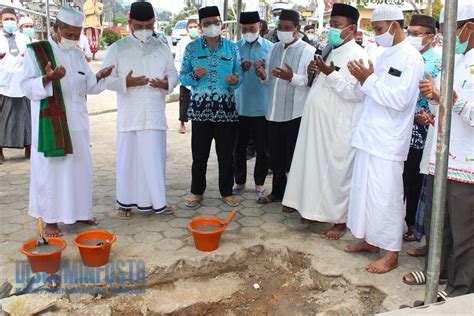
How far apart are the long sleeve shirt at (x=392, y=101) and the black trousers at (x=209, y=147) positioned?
5.28 ft

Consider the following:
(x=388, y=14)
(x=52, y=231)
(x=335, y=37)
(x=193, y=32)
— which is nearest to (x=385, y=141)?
(x=388, y=14)

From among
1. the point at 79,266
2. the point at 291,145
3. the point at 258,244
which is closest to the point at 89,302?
the point at 79,266

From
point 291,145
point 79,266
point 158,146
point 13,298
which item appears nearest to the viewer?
point 13,298

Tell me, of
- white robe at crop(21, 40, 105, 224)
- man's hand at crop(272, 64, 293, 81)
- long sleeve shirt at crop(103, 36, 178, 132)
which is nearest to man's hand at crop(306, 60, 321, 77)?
man's hand at crop(272, 64, 293, 81)

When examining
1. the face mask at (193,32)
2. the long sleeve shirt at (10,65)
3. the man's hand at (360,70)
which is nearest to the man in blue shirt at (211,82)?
the man's hand at (360,70)

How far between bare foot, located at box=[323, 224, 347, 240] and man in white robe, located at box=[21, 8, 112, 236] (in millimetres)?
2138

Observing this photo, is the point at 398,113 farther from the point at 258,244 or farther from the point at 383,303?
the point at 258,244

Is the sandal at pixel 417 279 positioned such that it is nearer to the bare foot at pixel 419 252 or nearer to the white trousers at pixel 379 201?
the white trousers at pixel 379 201

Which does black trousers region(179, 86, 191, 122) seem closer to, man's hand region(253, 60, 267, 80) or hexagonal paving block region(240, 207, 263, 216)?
man's hand region(253, 60, 267, 80)

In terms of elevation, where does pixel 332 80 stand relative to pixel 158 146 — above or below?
above

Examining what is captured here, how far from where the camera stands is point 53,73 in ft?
11.6

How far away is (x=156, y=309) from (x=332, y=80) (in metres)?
2.23

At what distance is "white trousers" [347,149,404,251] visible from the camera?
3.37 meters

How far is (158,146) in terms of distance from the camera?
14.4ft
